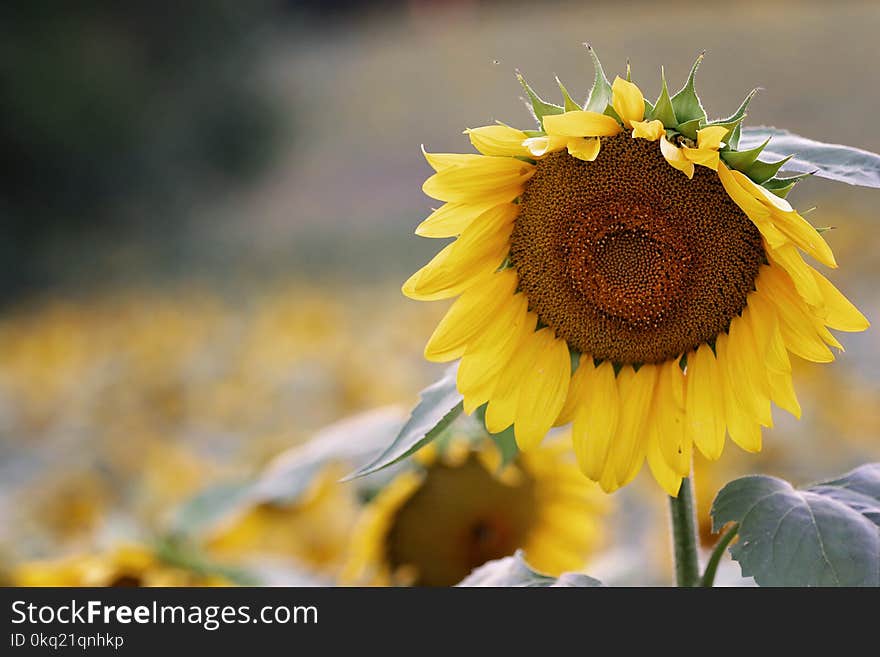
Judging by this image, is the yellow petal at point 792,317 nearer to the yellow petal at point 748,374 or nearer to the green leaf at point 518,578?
the yellow petal at point 748,374

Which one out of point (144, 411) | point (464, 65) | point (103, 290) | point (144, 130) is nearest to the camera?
point (144, 411)

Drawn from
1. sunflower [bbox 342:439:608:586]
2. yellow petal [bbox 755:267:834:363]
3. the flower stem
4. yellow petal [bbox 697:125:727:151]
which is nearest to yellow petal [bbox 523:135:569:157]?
yellow petal [bbox 697:125:727:151]

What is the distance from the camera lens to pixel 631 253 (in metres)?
0.93

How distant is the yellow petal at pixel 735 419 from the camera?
859 millimetres

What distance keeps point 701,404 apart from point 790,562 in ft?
0.49

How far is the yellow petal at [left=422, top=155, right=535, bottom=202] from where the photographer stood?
0.87 metres

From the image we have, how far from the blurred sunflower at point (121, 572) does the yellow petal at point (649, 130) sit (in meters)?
0.84

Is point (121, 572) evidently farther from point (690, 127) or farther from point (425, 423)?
point (690, 127)

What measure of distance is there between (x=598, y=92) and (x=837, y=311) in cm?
25

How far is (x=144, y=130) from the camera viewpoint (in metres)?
7.95
